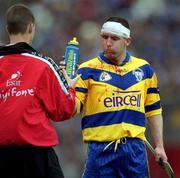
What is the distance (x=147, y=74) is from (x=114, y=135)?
2.33 feet

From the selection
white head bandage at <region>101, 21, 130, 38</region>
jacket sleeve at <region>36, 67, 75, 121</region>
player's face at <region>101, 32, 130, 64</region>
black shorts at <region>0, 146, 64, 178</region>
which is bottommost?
black shorts at <region>0, 146, 64, 178</region>

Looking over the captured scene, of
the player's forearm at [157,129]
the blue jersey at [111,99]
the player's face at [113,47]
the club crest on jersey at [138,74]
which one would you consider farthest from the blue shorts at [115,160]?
the player's face at [113,47]

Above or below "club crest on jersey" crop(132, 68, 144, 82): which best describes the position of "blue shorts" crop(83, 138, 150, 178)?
below

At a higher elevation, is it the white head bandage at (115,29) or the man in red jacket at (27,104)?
the white head bandage at (115,29)

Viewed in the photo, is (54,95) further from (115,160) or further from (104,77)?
(115,160)

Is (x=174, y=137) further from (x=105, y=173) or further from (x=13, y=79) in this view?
(x=13, y=79)

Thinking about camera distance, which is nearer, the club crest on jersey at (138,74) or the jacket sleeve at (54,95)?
the jacket sleeve at (54,95)

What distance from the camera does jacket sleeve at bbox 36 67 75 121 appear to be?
6.25 meters

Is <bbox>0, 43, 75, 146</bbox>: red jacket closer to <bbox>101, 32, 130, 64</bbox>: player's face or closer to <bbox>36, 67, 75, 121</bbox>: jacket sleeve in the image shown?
<bbox>36, 67, 75, 121</bbox>: jacket sleeve

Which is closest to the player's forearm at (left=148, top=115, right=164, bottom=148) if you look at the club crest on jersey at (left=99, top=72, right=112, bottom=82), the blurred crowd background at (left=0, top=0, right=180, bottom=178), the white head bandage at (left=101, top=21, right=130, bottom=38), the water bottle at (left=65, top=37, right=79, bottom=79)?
the club crest on jersey at (left=99, top=72, right=112, bottom=82)

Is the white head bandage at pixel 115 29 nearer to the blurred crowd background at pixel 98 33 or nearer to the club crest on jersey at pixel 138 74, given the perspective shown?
the club crest on jersey at pixel 138 74

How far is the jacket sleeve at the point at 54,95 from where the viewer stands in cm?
625

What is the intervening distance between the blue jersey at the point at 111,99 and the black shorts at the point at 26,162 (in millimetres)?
968

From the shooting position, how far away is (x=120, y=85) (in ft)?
23.9
